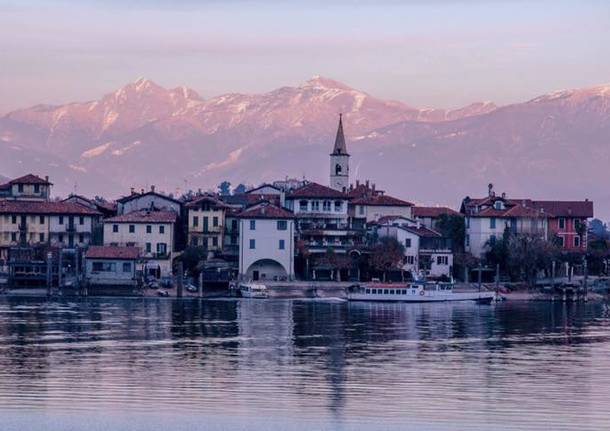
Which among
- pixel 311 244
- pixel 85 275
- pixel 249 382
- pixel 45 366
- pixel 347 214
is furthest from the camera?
pixel 347 214

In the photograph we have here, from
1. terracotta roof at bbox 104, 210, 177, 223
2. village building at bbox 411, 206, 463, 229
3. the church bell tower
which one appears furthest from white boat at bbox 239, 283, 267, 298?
the church bell tower

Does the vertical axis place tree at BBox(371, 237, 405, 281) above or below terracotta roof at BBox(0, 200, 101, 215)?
below

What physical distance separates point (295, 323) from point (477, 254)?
117ft

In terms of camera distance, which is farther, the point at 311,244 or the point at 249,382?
the point at 311,244

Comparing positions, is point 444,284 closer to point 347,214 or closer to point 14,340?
point 347,214

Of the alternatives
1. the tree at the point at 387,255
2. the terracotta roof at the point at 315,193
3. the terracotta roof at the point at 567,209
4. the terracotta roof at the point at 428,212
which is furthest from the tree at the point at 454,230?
the terracotta roof at the point at 315,193

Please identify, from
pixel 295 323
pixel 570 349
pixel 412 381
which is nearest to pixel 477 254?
pixel 295 323

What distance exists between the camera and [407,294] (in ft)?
296

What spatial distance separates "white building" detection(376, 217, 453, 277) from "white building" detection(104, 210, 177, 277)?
13.1 meters

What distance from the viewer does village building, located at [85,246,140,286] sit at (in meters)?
92.4

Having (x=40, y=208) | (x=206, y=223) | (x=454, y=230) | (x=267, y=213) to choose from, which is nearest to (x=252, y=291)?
(x=267, y=213)

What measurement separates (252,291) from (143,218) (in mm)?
11946

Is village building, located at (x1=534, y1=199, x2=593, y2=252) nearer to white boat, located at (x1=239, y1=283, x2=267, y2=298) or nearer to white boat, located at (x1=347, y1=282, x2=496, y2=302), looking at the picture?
white boat, located at (x1=347, y1=282, x2=496, y2=302)

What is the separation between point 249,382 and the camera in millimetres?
47906
